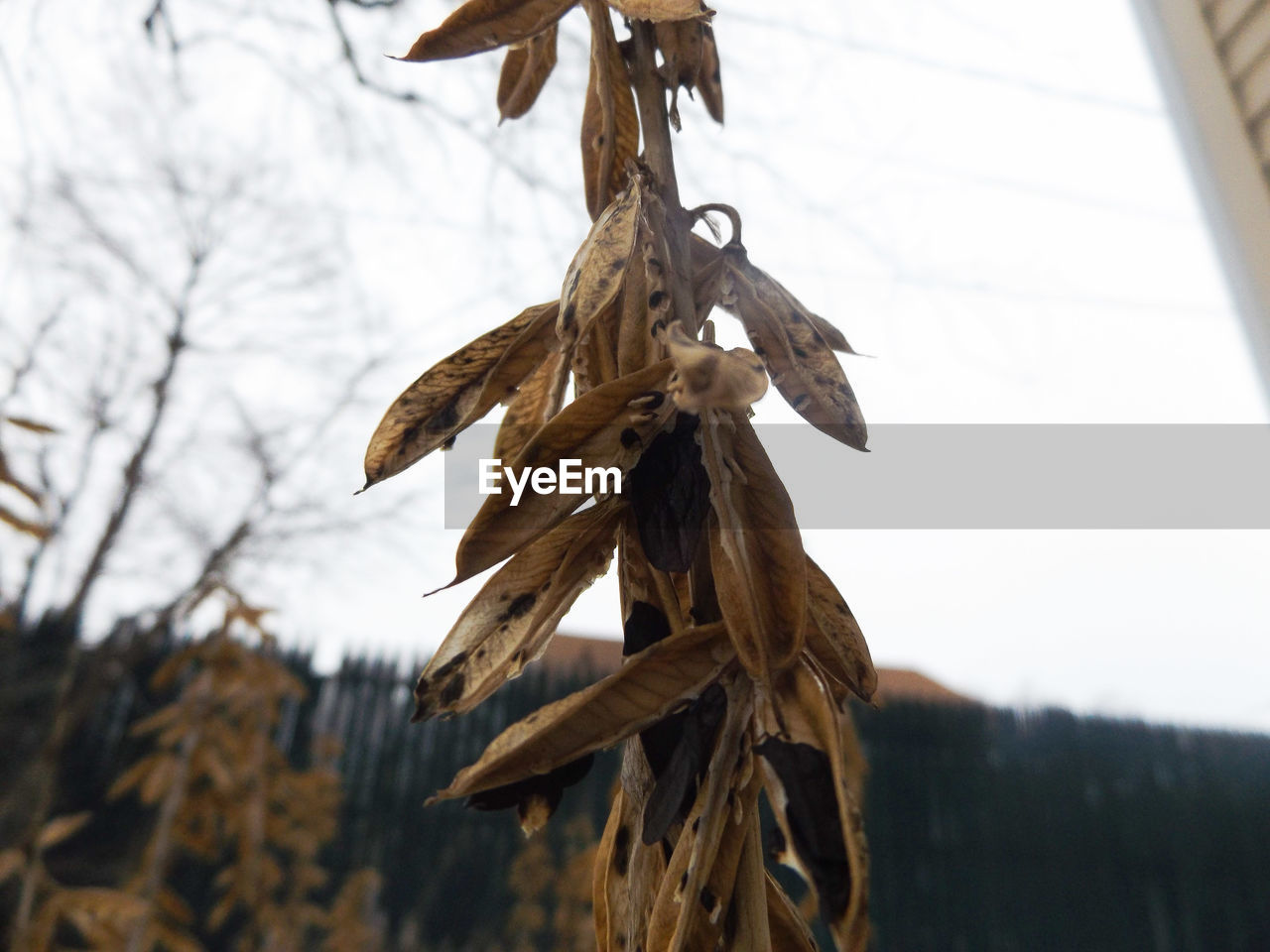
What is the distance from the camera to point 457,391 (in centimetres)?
26

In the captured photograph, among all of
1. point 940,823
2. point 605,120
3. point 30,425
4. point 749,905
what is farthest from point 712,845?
point 940,823

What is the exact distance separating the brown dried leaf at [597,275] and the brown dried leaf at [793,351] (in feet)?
0.13

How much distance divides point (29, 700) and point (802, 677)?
11.0 ft

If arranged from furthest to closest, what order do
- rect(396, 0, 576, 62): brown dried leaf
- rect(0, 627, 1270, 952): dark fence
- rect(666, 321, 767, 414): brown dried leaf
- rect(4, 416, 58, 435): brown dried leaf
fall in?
rect(0, 627, 1270, 952): dark fence → rect(4, 416, 58, 435): brown dried leaf → rect(396, 0, 576, 62): brown dried leaf → rect(666, 321, 767, 414): brown dried leaf

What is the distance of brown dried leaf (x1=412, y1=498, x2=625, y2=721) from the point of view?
22cm

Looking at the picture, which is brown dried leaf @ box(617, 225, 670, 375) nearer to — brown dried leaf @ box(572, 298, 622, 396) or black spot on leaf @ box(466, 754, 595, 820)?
brown dried leaf @ box(572, 298, 622, 396)

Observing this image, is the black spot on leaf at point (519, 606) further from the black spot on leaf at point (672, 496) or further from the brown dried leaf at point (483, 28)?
the brown dried leaf at point (483, 28)

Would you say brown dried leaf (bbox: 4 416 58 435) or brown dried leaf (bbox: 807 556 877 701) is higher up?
brown dried leaf (bbox: 4 416 58 435)

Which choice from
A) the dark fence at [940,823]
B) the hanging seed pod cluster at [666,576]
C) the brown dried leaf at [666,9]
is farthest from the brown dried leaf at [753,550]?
the dark fence at [940,823]

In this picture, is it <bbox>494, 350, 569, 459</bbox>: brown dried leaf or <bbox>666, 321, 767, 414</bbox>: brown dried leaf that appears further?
<bbox>494, 350, 569, 459</bbox>: brown dried leaf

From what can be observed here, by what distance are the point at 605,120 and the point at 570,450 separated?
149 mm

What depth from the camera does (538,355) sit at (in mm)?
266

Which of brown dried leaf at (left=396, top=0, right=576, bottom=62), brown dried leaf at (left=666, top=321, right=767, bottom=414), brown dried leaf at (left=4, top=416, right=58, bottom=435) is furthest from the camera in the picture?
brown dried leaf at (left=4, top=416, right=58, bottom=435)

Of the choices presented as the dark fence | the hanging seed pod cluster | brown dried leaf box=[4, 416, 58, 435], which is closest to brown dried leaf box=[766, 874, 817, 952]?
the hanging seed pod cluster
